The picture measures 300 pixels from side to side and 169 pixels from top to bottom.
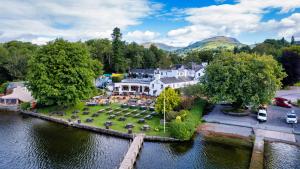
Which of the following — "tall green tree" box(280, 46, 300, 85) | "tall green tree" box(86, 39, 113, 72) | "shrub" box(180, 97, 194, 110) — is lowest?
"shrub" box(180, 97, 194, 110)

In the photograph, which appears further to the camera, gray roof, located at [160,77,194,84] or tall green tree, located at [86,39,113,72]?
tall green tree, located at [86,39,113,72]

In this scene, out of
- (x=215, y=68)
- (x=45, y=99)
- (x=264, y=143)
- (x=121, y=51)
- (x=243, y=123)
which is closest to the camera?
(x=264, y=143)

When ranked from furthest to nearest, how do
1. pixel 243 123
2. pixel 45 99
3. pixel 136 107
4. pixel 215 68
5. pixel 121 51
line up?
pixel 121 51
pixel 136 107
pixel 45 99
pixel 215 68
pixel 243 123

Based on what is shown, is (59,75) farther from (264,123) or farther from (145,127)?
(264,123)

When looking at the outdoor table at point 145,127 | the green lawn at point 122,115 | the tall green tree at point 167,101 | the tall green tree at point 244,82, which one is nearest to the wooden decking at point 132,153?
the outdoor table at point 145,127

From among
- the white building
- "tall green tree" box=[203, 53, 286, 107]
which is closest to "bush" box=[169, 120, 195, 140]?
"tall green tree" box=[203, 53, 286, 107]

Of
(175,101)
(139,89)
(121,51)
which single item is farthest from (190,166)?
(121,51)

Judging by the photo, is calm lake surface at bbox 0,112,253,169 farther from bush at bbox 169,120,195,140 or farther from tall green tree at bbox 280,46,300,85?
tall green tree at bbox 280,46,300,85

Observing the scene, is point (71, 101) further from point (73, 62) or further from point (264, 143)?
point (264, 143)
